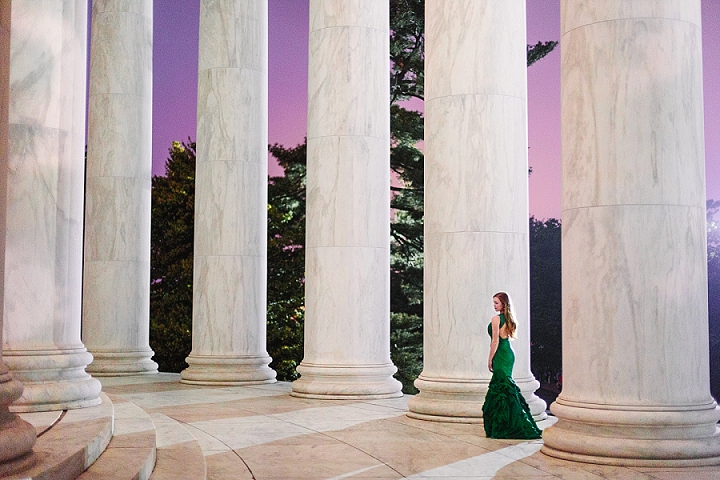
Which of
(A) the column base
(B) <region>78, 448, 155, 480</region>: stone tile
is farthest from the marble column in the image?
(B) <region>78, 448, 155, 480</region>: stone tile

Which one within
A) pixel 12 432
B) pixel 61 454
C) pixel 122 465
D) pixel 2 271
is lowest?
pixel 122 465

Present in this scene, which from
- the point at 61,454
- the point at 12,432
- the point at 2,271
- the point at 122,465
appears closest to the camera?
the point at 12,432

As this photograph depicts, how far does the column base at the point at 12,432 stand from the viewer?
140500mm

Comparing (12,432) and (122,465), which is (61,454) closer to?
(122,465)

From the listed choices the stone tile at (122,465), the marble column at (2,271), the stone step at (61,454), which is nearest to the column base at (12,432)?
the marble column at (2,271)

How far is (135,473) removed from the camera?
570 ft

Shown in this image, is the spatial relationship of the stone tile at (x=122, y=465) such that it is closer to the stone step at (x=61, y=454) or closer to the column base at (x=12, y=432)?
the stone step at (x=61, y=454)

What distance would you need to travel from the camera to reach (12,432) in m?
144

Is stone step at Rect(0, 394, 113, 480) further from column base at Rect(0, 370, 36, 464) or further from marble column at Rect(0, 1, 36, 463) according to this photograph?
marble column at Rect(0, 1, 36, 463)

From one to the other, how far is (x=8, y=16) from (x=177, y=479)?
93.6m

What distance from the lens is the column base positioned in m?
140

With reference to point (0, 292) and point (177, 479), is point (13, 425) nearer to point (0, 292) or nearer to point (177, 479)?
point (0, 292)

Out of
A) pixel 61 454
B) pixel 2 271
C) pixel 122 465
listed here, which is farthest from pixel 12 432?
pixel 122 465

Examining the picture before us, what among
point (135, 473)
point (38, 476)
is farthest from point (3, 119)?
point (135, 473)
